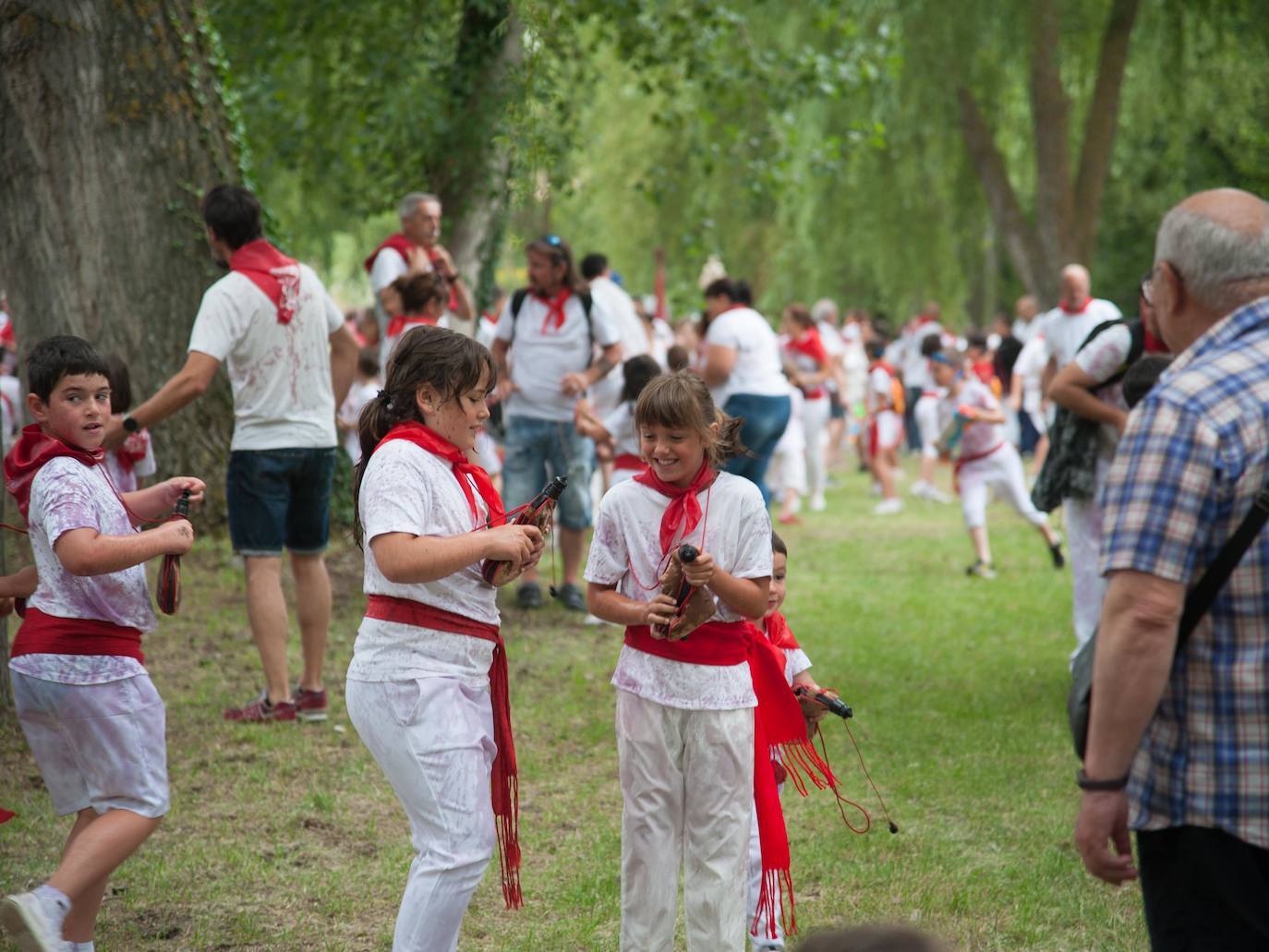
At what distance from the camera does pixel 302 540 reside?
22.0 feet

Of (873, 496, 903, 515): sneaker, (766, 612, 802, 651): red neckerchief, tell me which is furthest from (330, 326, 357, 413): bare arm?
(873, 496, 903, 515): sneaker

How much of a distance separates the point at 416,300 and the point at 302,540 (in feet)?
6.74

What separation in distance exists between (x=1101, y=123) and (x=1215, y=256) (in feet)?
59.1

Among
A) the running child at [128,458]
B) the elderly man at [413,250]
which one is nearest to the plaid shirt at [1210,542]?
the running child at [128,458]

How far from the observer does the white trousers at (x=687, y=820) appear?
3750 millimetres

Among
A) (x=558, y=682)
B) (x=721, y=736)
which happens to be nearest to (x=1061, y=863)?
(x=721, y=736)

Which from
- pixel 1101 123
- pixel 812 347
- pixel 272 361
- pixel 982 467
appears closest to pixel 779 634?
pixel 272 361

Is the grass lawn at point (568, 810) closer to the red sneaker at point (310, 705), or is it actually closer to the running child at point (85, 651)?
the red sneaker at point (310, 705)

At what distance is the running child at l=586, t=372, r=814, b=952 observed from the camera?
375cm

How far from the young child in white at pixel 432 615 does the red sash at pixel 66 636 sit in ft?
2.67

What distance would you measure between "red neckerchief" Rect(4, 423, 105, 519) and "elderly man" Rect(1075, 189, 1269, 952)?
2704 mm

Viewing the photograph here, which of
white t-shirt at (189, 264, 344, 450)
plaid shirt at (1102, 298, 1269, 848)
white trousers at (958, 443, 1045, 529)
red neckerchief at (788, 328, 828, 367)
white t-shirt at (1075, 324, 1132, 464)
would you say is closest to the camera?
plaid shirt at (1102, 298, 1269, 848)

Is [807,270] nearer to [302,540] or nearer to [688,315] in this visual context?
[688,315]

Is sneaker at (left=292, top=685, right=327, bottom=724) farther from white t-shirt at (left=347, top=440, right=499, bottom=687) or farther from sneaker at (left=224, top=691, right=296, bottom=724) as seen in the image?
white t-shirt at (left=347, top=440, right=499, bottom=687)
